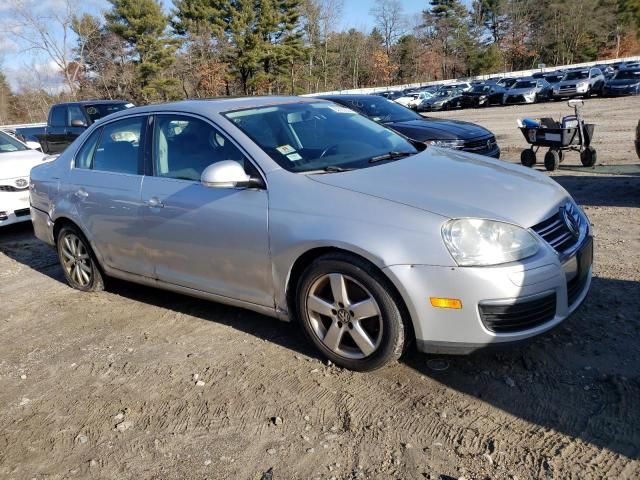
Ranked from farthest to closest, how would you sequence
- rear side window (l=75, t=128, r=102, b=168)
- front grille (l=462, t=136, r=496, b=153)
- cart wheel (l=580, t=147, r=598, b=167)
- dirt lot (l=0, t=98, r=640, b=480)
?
1. cart wheel (l=580, t=147, r=598, b=167)
2. front grille (l=462, t=136, r=496, b=153)
3. rear side window (l=75, t=128, r=102, b=168)
4. dirt lot (l=0, t=98, r=640, b=480)

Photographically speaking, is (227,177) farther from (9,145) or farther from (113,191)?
(9,145)

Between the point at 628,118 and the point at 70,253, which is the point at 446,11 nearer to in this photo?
the point at 628,118

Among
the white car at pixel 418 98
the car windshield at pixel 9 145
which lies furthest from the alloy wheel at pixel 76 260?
the white car at pixel 418 98

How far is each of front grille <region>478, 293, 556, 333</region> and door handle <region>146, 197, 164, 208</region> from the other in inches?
93.2

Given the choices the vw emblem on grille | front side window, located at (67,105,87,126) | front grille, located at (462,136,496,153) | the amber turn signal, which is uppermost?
front side window, located at (67,105,87,126)

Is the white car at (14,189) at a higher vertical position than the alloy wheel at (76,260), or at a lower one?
higher

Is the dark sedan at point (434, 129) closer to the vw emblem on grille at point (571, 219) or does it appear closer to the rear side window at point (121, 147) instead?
the rear side window at point (121, 147)

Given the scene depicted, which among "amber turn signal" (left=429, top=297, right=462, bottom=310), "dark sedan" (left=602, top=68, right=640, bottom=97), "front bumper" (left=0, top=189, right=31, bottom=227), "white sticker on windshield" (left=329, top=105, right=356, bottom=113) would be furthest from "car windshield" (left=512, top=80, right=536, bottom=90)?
"amber turn signal" (left=429, top=297, right=462, bottom=310)

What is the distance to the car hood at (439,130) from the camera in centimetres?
812

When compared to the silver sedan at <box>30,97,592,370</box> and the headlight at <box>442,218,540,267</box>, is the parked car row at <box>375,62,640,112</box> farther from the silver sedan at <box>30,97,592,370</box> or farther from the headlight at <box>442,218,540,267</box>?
the headlight at <box>442,218,540,267</box>

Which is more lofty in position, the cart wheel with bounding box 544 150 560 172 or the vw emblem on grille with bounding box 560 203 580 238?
the vw emblem on grille with bounding box 560 203 580 238

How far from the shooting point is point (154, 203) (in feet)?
13.5

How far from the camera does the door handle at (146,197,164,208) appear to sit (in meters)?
4.06

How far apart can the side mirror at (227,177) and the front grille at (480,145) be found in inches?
203
